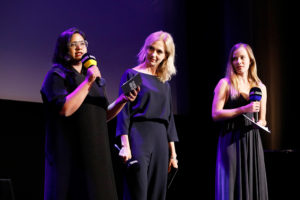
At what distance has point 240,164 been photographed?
3.19 metres

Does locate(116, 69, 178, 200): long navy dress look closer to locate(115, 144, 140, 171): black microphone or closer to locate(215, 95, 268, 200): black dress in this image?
locate(115, 144, 140, 171): black microphone

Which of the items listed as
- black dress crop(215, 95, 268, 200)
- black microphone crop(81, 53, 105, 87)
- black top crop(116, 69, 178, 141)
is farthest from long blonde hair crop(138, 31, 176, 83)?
black microphone crop(81, 53, 105, 87)

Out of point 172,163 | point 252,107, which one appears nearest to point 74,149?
point 172,163

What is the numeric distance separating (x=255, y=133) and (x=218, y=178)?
48 centimetres

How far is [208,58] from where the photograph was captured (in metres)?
4.98

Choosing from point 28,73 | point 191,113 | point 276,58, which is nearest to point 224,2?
point 276,58

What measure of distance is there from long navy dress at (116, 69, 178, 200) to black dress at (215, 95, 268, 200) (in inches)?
27.4

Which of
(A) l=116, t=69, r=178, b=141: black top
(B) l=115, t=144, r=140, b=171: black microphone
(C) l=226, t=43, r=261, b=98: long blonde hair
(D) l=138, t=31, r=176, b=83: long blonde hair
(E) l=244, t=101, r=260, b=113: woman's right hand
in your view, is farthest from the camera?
(C) l=226, t=43, r=261, b=98: long blonde hair

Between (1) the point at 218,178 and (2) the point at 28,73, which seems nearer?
(1) the point at 218,178

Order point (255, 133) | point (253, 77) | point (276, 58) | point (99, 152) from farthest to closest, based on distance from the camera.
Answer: point (276, 58) → point (253, 77) → point (255, 133) → point (99, 152)

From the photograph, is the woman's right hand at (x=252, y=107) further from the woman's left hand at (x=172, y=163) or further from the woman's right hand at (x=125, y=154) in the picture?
the woman's right hand at (x=125, y=154)

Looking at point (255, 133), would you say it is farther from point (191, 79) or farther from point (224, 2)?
point (224, 2)

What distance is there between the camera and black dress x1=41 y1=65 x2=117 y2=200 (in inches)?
74.2

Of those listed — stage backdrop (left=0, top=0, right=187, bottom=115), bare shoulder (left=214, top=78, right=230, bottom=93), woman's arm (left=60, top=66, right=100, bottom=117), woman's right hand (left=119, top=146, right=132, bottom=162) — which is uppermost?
stage backdrop (left=0, top=0, right=187, bottom=115)
